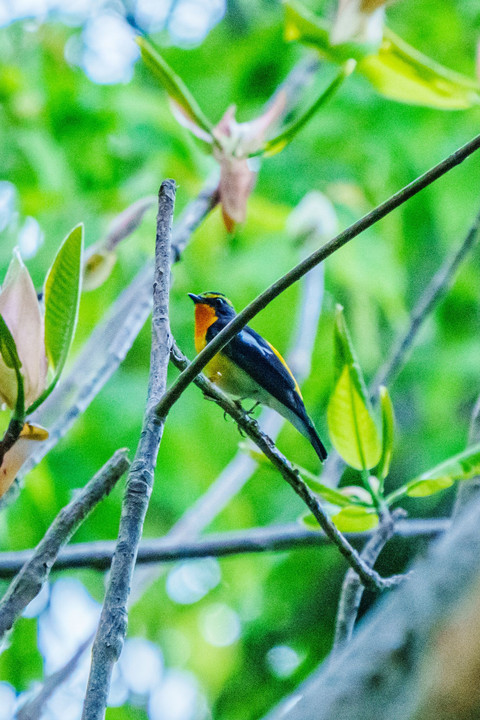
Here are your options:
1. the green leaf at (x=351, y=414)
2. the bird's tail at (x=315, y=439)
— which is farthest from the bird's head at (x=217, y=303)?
the green leaf at (x=351, y=414)

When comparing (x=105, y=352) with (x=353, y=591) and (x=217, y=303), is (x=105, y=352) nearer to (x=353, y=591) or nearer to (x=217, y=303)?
(x=353, y=591)

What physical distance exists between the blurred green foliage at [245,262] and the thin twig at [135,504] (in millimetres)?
1482

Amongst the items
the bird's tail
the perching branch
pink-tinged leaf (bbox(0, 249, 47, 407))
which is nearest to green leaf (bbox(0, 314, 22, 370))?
pink-tinged leaf (bbox(0, 249, 47, 407))

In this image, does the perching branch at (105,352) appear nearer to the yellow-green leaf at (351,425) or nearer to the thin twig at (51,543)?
the thin twig at (51,543)

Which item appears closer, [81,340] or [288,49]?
[81,340]

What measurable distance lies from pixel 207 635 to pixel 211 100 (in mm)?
2699

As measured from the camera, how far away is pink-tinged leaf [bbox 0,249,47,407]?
104 centimetres

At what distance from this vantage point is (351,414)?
1.30 meters

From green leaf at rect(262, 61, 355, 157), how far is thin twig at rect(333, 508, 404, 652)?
706 millimetres

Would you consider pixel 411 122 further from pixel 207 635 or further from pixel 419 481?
pixel 207 635

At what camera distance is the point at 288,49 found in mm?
3367

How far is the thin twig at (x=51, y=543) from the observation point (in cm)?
94

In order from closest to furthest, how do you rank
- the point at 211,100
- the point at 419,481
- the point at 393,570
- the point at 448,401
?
the point at 419,481, the point at 211,100, the point at 393,570, the point at 448,401

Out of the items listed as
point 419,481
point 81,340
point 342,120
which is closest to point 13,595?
point 419,481
